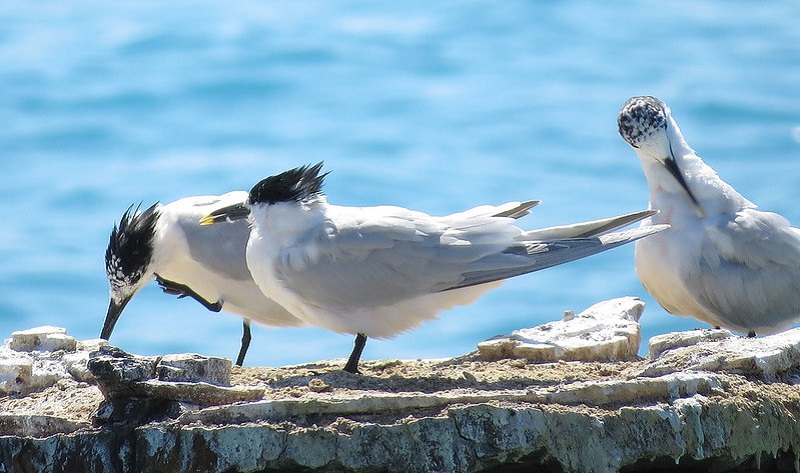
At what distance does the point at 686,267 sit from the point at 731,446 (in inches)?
59.4

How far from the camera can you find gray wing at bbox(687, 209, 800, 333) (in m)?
5.20

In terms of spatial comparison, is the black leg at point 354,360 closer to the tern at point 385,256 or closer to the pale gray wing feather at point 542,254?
the tern at point 385,256

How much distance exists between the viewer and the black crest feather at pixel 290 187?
472 centimetres

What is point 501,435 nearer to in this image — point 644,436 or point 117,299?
point 644,436

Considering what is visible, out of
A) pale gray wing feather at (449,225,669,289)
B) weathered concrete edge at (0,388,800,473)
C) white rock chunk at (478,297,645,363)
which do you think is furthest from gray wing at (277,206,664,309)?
weathered concrete edge at (0,388,800,473)

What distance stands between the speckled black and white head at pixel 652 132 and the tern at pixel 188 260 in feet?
5.84

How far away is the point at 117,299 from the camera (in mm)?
5695

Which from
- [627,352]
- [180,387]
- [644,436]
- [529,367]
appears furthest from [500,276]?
[180,387]

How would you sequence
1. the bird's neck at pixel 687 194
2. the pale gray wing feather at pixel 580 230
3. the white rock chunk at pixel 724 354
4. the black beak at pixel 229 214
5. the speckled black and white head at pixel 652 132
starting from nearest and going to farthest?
the white rock chunk at pixel 724 354 < the pale gray wing feather at pixel 580 230 < the black beak at pixel 229 214 < the bird's neck at pixel 687 194 < the speckled black and white head at pixel 652 132

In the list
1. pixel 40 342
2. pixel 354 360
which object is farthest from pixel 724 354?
pixel 40 342

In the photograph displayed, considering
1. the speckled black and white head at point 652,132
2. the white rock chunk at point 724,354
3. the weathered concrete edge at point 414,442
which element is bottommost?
the weathered concrete edge at point 414,442

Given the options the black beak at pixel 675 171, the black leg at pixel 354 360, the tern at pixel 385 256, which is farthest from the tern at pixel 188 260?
the black beak at pixel 675 171

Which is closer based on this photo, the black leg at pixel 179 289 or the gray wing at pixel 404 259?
the gray wing at pixel 404 259

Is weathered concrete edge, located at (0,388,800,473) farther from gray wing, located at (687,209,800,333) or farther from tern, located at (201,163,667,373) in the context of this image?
gray wing, located at (687,209,800,333)
